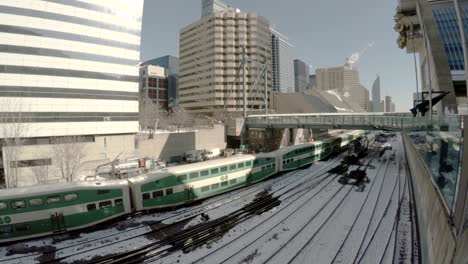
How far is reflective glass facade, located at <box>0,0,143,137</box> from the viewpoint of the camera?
32.2 metres

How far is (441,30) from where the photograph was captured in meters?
47.5

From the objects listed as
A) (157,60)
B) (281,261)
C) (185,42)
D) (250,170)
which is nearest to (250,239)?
(281,261)

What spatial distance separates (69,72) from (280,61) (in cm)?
16918

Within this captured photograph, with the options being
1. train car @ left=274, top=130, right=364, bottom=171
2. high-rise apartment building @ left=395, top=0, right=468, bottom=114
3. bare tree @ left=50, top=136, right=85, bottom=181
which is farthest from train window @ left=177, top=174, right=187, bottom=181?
high-rise apartment building @ left=395, top=0, right=468, bottom=114

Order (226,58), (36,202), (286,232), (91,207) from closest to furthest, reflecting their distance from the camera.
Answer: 1. (36,202)
2. (286,232)
3. (91,207)
4. (226,58)

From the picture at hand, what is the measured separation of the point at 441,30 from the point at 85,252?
67.4 metres

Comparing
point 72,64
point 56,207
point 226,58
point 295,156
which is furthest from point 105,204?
point 226,58

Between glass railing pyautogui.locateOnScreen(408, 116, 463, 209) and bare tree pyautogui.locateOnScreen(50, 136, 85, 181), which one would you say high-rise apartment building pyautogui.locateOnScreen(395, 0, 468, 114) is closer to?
glass railing pyautogui.locateOnScreen(408, 116, 463, 209)

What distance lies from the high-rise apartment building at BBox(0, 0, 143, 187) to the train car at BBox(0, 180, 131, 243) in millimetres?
18828

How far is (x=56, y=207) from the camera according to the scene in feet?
48.5

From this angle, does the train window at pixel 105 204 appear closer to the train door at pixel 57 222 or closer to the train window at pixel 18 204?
the train door at pixel 57 222

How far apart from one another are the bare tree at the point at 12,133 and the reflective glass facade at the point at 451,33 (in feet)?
228

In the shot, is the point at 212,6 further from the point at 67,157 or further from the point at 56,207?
the point at 56,207

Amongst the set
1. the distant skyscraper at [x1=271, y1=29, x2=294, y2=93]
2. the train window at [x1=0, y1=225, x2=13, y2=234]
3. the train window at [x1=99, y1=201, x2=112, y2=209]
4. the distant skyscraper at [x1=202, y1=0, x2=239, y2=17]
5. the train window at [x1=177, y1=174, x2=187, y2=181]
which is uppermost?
the distant skyscraper at [x1=202, y1=0, x2=239, y2=17]
